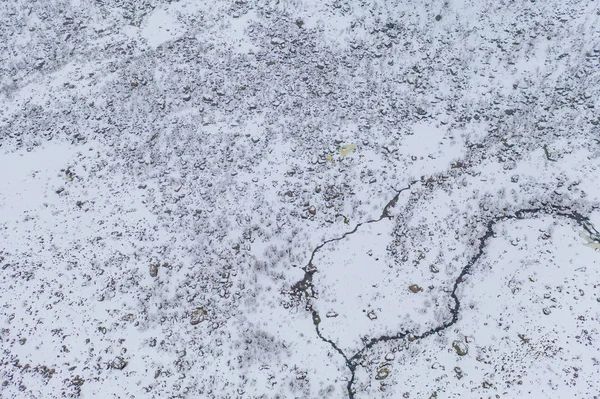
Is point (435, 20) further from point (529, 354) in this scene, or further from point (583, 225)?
point (529, 354)

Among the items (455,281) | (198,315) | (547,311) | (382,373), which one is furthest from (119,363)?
(547,311)

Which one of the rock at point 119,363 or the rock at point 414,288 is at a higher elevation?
the rock at point 414,288

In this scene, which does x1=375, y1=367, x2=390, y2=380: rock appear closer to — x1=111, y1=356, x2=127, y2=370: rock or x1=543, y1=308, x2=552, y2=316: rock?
x1=543, y1=308, x2=552, y2=316: rock

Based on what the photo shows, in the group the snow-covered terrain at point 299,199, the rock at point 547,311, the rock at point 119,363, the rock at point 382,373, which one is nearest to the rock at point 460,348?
the snow-covered terrain at point 299,199

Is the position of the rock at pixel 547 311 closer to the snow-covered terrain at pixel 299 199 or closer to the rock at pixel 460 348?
the snow-covered terrain at pixel 299 199

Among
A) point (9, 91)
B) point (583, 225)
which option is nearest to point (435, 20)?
point (583, 225)

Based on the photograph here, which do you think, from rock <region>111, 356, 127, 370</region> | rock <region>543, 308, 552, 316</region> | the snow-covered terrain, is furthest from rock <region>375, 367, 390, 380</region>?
rock <region>111, 356, 127, 370</region>

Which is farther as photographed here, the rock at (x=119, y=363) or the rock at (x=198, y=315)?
the rock at (x=198, y=315)
